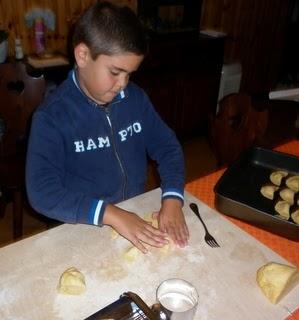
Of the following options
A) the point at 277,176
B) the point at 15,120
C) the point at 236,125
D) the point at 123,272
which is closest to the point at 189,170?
the point at 236,125

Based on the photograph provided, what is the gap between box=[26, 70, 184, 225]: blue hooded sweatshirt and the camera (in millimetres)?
913

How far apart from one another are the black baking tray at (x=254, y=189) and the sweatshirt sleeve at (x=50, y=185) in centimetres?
33

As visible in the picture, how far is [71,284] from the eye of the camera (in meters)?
0.70

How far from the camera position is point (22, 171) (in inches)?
62.2

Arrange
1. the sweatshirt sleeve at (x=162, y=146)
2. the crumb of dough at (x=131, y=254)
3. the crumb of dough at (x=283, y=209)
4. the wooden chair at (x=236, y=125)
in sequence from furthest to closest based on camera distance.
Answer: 1. the wooden chair at (x=236, y=125)
2. the sweatshirt sleeve at (x=162, y=146)
3. the crumb of dough at (x=283, y=209)
4. the crumb of dough at (x=131, y=254)

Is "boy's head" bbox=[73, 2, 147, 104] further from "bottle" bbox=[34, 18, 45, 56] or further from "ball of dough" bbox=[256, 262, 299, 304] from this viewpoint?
"bottle" bbox=[34, 18, 45, 56]

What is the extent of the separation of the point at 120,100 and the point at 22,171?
0.71 m

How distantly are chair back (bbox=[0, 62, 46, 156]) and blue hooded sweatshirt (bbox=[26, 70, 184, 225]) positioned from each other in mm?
624

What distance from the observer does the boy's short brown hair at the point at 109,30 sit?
0.85 m

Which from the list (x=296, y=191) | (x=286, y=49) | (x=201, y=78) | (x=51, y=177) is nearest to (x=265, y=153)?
(x=296, y=191)

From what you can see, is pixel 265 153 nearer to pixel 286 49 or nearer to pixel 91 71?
pixel 91 71

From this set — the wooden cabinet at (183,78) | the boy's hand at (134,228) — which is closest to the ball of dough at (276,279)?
the boy's hand at (134,228)

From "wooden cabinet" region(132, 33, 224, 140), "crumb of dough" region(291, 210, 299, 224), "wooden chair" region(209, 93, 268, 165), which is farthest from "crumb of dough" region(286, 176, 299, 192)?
"wooden cabinet" region(132, 33, 224, 140)

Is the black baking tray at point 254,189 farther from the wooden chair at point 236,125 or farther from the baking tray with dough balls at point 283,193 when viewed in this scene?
the wooden chair at point 236,125
